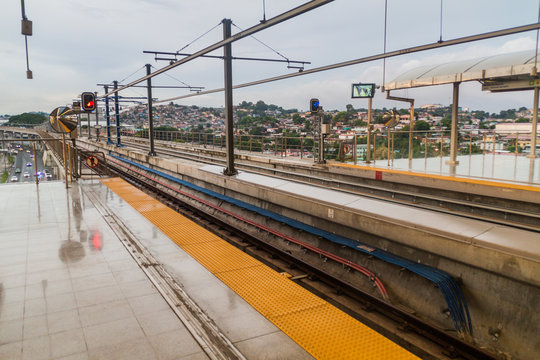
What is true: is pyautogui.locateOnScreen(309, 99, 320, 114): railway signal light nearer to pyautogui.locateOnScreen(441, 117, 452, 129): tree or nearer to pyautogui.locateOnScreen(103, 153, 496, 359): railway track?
pyautogui.locateOnScreen(441, 117, 452, 129): tree

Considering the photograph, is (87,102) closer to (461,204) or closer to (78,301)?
(78,301)

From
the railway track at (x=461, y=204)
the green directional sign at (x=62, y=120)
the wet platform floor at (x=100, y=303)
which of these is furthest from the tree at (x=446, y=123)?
the green directional sign at (x=62, y=120)

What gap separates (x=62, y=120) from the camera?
11.3 metres

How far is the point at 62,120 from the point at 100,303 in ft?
28.1

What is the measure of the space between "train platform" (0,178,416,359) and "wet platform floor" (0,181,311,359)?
0.01 meters

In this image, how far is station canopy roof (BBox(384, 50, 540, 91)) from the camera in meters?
10.7

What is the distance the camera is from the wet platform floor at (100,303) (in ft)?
11.8

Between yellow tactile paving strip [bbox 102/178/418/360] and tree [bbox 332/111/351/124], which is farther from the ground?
tree [bbox 332/111/351/124]

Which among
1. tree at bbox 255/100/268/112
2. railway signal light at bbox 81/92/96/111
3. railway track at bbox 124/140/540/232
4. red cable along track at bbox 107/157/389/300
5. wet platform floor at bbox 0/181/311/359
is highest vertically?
tree at bbox 255/100/268/112

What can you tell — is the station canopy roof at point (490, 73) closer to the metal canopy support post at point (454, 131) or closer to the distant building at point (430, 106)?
the metal canopy support post at point (454, 131)

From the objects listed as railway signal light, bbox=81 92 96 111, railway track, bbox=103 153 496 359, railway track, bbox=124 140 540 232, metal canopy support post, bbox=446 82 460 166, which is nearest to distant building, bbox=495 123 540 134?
metal canopy support post, bbox=446 82 460 166

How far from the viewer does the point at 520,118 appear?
1123 centimetres

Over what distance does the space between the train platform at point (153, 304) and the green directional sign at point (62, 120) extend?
14.1ft

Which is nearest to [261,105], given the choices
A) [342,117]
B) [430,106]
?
[342,117]
